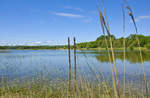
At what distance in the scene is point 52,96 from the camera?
3.93 metres

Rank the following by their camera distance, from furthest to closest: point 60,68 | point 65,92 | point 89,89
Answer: point 60,68 < point 65,92 < point 89,89

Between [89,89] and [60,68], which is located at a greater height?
[89,89]

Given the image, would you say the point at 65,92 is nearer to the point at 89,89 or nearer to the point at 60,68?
the point at 89,89

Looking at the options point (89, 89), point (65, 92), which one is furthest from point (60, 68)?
point (89, 89)

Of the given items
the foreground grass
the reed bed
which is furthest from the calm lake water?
the foreground grass

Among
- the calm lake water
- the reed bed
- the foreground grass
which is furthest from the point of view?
the calm lake water

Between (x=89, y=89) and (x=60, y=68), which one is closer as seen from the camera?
(x=89, y=89)

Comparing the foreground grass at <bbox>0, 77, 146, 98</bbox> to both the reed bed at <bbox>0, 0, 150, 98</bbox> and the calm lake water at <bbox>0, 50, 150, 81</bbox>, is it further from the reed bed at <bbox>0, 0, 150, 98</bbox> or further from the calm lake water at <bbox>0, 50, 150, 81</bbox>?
the calm lake water at <bbox>0, 50, 150, 81</bbox>

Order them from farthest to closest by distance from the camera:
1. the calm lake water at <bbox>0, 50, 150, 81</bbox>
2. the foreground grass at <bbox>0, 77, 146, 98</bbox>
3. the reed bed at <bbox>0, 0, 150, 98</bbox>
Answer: the calm lake water at <bbox>0, 50, 150, 81</bbox> → the foreground grass at <bbox>0, 77, 146, 98</bbox> → the reed bed at <bbox>0, 0, 150, 98</bbox>

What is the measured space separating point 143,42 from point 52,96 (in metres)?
65.1

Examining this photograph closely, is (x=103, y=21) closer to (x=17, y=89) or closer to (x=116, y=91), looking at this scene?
(x=116, y=91)

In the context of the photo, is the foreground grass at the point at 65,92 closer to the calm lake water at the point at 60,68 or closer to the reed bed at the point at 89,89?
the reed bed at the point at 89,89

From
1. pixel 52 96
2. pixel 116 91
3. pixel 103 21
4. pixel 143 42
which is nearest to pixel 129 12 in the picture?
pixel 103 21

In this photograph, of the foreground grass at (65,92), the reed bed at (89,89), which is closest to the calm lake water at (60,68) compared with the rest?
the reed bed at (89,89)
